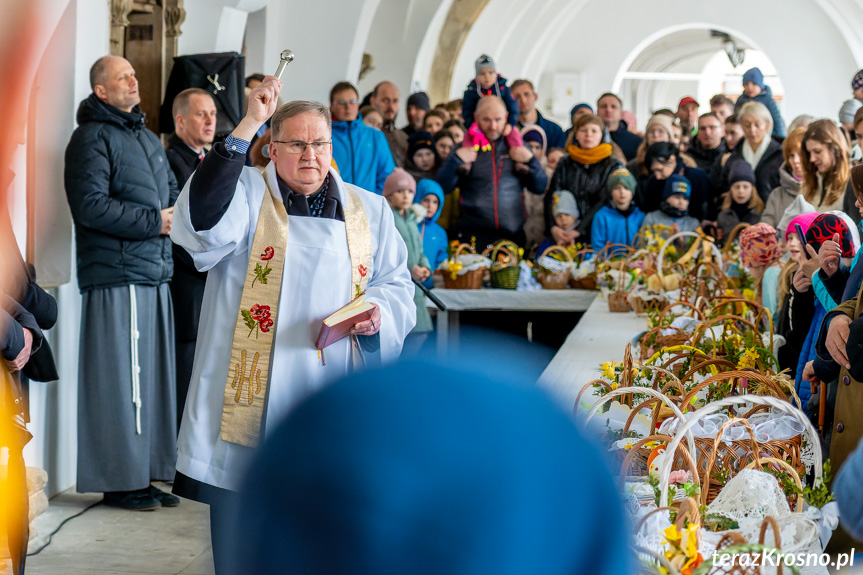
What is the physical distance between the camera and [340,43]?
896 centimetres

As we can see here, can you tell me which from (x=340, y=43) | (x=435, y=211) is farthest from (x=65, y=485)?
(x=340, y=43)

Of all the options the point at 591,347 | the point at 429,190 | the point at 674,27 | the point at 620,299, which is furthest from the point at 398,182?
the point at 674,27

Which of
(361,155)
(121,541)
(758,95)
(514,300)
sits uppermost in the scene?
(758,95)

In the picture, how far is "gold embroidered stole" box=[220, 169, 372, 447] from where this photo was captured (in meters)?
2.69

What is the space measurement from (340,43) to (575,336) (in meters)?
4.89

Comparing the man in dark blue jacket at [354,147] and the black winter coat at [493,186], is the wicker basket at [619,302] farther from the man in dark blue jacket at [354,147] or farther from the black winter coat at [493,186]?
the man in dark blue jacket at [354,147]

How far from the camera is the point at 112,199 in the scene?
4316mm

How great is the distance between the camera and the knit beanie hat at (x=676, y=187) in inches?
281

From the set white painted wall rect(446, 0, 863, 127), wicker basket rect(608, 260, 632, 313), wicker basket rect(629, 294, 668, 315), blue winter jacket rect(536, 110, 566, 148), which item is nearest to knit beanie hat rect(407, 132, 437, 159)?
blue winter jacket rect(536, 110, 566, 148)

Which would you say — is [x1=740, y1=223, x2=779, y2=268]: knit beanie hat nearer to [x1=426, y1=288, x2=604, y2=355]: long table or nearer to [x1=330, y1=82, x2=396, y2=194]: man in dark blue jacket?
[x1=426, y1=288, x2=604, y2=355]: long table

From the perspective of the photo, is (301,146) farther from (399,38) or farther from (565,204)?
(399,38)

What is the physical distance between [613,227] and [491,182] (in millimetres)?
907

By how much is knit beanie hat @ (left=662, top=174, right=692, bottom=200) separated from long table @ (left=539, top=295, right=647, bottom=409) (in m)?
1.31

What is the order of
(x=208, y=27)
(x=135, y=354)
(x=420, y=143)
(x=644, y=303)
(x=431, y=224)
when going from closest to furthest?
(x=135, y=354) → (x=644, y=303) → (x=208, y=27) → (x=431, y=224) → (x=420, y=143)
